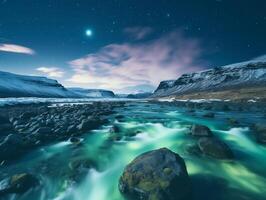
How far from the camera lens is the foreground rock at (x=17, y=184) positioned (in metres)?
8.30

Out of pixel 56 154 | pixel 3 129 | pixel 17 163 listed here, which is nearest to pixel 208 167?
pixel 56 154

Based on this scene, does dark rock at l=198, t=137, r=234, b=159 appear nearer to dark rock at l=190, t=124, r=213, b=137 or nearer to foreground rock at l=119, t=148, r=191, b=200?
dark rock at l=190, t=124, r=213, b=137

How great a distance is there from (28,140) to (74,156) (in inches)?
177

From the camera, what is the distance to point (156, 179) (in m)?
7.21

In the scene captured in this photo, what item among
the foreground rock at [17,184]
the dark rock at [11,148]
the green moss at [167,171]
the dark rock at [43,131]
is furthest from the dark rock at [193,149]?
the dark rock at [43,131]

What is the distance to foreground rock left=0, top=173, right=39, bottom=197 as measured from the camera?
27.2 feet

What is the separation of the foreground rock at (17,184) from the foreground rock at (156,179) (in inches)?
162

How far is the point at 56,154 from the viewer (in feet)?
43.2

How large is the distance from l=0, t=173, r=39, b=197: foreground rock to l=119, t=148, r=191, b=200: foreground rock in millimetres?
4105

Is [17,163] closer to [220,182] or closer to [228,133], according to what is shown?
[220,182]

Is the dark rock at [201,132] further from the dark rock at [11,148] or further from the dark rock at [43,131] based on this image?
the dark rock at [11,148]

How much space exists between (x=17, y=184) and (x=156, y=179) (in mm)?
5968

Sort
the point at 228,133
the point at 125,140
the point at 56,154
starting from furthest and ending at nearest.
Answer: the point at 228,133 → the point at 125,140 → the point at 56,154

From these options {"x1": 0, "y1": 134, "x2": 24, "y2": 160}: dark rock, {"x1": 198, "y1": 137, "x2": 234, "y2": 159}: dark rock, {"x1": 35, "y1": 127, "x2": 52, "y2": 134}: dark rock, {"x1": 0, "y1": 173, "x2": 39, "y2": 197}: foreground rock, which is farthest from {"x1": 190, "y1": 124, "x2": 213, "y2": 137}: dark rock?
{"x1": 0, "y1": 134, "x2": 24, "y2": 160}: dark rock
